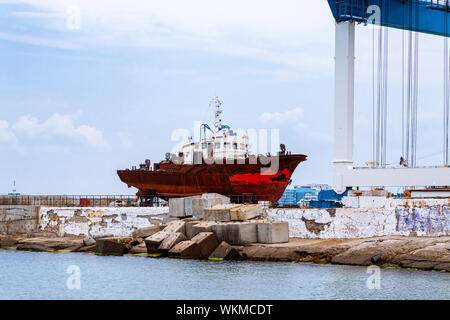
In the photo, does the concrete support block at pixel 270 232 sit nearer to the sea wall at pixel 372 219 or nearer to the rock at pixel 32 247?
the sea wall at pixel 372 219

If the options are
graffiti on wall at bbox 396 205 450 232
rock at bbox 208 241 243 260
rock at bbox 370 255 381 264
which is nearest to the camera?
rock at bbox 370 255 381 264

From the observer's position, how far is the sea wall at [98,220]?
115 feet

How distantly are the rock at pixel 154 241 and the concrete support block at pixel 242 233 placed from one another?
279cm

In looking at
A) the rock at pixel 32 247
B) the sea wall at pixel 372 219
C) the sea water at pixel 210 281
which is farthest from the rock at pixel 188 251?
the rock at pixel 32 247

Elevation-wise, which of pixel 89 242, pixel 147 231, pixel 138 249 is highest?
pixel 147 231

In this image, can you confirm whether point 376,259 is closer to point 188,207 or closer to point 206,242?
point 206,242

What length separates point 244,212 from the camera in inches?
1181

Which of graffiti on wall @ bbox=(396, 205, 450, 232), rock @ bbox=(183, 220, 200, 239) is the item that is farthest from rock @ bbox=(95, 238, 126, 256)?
graffiti on wall @ bbox=(396, 205, 450, 232)

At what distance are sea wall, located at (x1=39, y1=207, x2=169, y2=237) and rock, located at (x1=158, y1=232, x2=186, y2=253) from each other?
16.1 ft

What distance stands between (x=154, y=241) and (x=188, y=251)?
5.41 ft

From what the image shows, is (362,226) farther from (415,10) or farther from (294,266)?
(415,10)

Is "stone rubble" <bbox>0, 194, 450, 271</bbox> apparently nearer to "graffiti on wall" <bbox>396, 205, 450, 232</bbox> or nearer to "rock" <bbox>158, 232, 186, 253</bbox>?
"rock" <bbox>158, 232, 186, 253</bbox>

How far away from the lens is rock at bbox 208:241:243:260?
91.5ft

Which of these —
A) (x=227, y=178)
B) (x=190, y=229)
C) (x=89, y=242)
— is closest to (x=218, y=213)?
(x=190, y=229)
